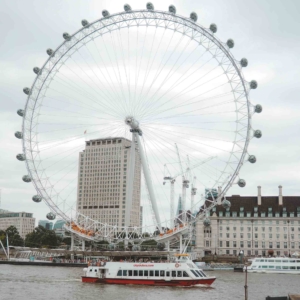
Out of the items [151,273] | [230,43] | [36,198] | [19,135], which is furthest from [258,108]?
[36,198]

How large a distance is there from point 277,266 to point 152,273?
41.7 meters

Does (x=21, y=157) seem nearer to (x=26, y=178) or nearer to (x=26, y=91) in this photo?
(x=26, y=178)

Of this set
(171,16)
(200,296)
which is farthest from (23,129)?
(200,296)

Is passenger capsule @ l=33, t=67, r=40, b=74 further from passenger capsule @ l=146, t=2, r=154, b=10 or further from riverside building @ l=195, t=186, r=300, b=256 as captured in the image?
riverside building @ l=195, t=186, r=300, b=256

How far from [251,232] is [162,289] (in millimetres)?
72418

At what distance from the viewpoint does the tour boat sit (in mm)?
53406

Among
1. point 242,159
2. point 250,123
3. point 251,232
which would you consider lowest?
point 251,232

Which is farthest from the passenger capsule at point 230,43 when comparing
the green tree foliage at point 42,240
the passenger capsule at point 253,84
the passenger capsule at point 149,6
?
the green tree foliage at point 42,240

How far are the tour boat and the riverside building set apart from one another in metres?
66.4

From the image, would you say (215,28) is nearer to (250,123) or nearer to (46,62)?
(250,123)

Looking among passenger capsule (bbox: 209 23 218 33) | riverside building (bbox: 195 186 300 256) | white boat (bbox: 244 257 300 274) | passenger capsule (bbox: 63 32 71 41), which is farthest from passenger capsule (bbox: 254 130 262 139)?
riverside building (bbox: 195 186 300 256)

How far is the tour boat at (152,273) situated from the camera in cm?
5341

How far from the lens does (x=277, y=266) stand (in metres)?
89.7

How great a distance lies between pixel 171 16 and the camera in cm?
6100
